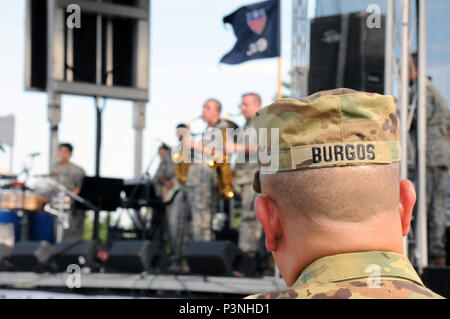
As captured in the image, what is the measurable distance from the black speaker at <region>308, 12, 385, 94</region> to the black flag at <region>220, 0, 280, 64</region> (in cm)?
63

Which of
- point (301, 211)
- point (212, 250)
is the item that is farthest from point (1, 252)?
point (301, 211)

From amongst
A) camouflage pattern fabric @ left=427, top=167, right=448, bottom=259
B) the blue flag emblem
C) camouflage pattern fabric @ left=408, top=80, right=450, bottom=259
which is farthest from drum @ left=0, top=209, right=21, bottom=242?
camouflage pattern fabric @ left=427, top=167, right=448, bottom=259

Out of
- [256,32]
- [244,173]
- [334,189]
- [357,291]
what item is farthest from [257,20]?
[357,291]

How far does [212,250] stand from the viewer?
18.0 ft

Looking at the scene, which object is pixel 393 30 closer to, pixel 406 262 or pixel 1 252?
pixel 406 262

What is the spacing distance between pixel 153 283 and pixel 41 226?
11.6 feet

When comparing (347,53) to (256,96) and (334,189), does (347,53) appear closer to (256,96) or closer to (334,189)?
(256,96)

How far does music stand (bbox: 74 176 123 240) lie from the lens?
22.3 feet

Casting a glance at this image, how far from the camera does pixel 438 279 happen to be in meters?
4.23

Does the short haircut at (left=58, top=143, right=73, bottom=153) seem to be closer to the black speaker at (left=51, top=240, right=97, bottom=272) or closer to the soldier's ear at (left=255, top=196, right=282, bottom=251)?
the black speaker at (left=51, top=240, right=97, bottom=272)

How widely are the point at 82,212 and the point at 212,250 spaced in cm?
274

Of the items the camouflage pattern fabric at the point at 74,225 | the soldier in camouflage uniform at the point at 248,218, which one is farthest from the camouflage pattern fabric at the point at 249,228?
the camouflage pattern fabric at the point at 74,225

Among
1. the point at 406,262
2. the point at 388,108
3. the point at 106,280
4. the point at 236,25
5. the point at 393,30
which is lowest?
the point at 106,280

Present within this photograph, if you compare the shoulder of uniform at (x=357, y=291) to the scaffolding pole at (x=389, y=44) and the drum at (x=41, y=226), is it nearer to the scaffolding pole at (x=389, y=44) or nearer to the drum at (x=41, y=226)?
the scaffolding pole at (x=389, y=44)
